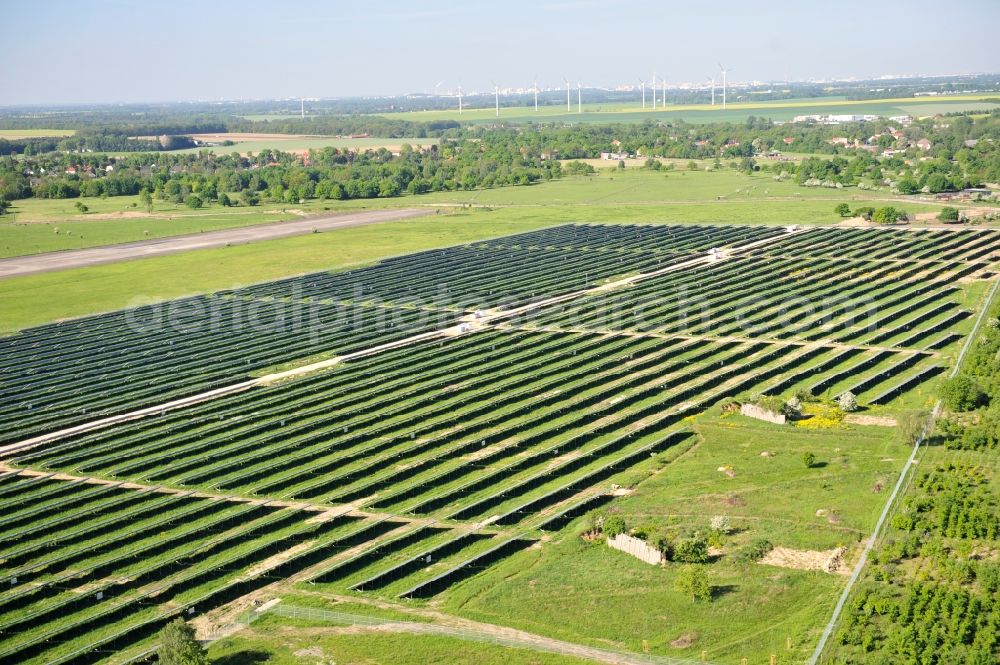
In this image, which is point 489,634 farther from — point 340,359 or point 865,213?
point 865,213

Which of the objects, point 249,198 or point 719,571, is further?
point 249,198

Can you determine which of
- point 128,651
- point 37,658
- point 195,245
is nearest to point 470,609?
point 128,651

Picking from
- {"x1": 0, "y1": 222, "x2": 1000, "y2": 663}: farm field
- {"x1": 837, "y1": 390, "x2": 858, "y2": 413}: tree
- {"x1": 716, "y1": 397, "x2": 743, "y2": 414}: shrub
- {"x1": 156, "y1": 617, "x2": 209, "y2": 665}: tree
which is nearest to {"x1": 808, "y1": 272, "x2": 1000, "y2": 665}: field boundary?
{"x1": 0, "y1": 222, "x2": 1000, "y2": 663}: farm field

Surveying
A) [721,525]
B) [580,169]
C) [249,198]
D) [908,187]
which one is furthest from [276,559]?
[580,169]

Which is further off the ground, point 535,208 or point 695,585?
point 535,208

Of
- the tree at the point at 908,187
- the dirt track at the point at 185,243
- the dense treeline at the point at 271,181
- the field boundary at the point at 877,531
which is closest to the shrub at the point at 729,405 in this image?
the field boundary at the point at 877,531
